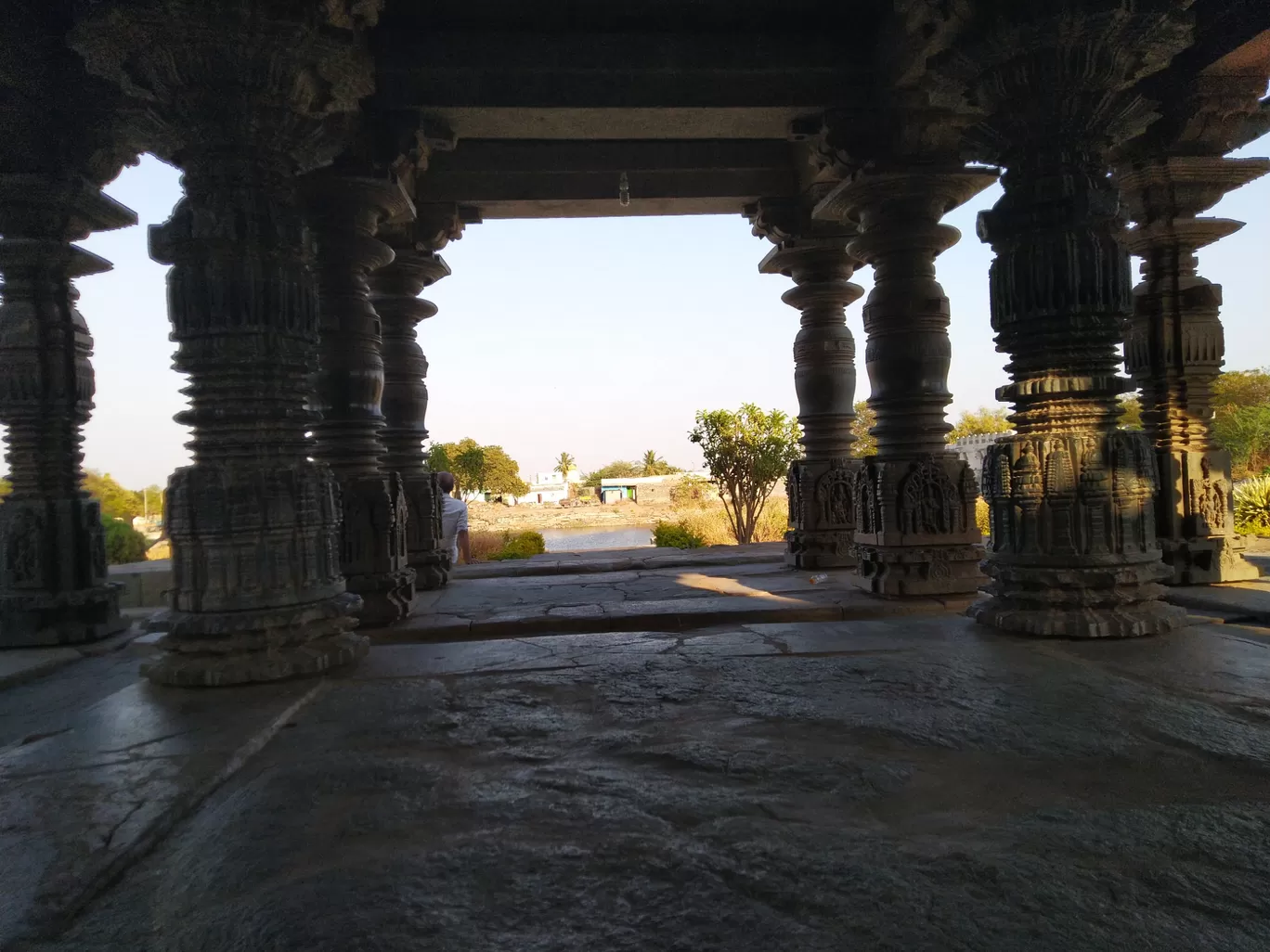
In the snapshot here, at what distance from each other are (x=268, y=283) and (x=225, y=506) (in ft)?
3.40

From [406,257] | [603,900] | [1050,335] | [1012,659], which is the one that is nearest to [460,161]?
[406,257]

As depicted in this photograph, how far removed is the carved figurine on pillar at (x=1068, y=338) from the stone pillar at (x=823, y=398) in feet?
8.75

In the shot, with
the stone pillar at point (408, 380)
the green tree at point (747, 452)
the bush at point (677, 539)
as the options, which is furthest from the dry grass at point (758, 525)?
the stone pillar at point (408, 380)

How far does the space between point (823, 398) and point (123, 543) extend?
8.87 metres

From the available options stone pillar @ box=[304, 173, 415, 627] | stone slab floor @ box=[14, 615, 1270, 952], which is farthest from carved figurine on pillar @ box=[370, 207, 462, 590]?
stone slab floor @ box=[14, 615, 1270, 952]

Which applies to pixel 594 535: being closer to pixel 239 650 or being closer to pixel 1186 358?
pixel 1186 358

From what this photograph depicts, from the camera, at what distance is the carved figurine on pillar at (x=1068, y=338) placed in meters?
3.60

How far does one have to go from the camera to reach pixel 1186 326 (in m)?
5.25

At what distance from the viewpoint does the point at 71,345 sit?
15.4 ft

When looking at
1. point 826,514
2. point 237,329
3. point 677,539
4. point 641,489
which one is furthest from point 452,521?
point 641,489

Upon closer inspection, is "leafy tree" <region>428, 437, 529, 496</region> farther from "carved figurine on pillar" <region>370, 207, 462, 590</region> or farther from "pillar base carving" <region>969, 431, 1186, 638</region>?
"pillar base carving" <region>969, 431, 1186, 638</region>

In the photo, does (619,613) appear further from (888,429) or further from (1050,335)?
(1050,335)

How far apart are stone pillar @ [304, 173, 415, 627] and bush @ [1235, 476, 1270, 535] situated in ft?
31.1

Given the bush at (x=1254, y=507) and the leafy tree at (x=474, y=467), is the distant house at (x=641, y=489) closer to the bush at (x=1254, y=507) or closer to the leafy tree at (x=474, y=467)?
the leafy tree at (x=474, y=467)
